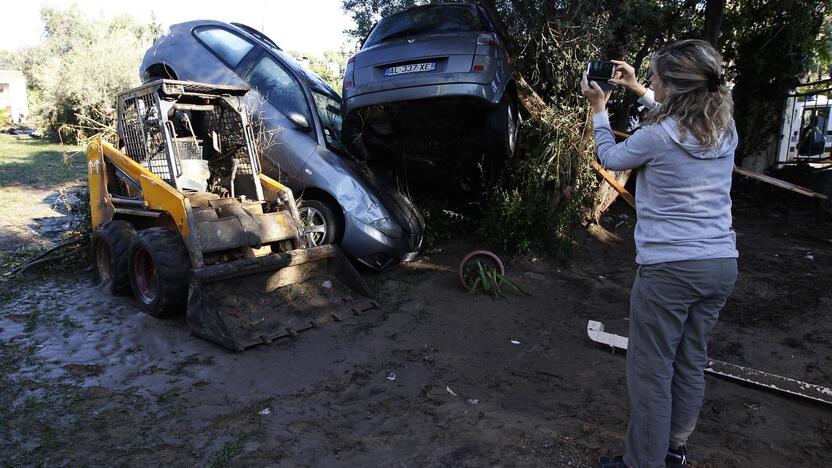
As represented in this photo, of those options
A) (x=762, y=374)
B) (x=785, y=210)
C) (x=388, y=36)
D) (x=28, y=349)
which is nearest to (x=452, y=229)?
(x=388, y=36)

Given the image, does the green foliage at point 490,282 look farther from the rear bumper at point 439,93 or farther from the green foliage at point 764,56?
the green foliage at point 764,56

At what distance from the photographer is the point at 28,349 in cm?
448

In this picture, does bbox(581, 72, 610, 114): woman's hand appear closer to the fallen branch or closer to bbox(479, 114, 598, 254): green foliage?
bbox(479, 114, 598, 254): green foliage

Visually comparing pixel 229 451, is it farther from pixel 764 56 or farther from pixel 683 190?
pixel 764 56

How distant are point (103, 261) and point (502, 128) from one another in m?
4.59

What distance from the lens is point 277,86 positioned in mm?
6789

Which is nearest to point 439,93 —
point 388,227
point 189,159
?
point 388,227

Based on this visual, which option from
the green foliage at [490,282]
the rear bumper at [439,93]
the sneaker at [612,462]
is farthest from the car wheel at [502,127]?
the sneaker at [612,462]

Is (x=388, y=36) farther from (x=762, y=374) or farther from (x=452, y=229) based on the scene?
(x=762, y=374)

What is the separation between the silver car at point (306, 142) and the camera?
6.24 meters

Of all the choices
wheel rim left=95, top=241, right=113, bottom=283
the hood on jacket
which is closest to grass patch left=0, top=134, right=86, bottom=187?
wheel rim left=95, top=241, right=113, bottom=283

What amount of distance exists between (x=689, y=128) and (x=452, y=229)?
516cm

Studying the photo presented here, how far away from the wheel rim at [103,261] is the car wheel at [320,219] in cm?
214

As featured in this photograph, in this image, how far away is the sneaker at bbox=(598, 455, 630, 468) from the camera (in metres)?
2.65
